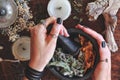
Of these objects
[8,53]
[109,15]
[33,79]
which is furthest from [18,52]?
[109,15]

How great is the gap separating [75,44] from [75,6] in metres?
0.16

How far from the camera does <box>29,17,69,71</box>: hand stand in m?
1.38

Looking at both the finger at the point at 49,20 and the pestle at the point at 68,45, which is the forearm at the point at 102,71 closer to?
the pestle at the point at 68,45

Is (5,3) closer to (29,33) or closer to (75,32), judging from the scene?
(29,33)

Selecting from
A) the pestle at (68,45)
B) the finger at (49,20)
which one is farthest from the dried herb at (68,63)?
the finger at (49,20)

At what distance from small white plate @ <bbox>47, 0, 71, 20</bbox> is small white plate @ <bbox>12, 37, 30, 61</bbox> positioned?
0.16 meters

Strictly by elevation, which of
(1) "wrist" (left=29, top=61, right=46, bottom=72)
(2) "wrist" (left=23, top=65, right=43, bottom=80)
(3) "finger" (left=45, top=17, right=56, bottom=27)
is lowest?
(2) "wrist" (left=23, top=65, right=43, bottom=80)

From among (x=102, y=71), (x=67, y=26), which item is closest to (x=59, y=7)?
(x=67, y=26)

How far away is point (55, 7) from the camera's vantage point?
4.95 ft

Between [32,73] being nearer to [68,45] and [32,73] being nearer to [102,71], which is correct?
[68,45]

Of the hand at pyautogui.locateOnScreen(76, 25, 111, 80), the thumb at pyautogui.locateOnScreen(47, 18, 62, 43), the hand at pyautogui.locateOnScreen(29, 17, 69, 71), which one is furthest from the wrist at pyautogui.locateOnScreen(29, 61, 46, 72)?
the hand at pyautogui.locateOnScreen(76, 25, 111, 80)

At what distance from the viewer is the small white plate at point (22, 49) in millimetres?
1532

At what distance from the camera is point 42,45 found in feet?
4.51

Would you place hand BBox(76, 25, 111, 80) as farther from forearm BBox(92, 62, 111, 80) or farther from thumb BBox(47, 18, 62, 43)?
thumb BBox(47, 18, 62, 43)
